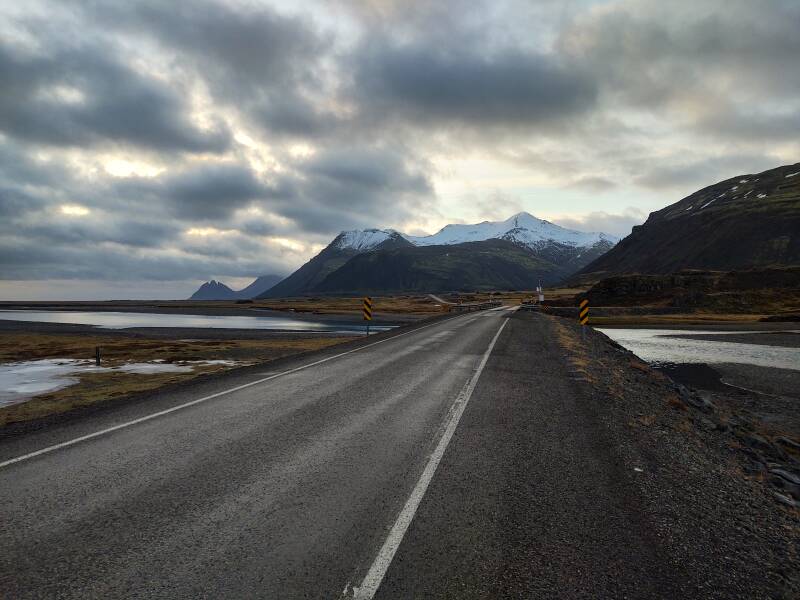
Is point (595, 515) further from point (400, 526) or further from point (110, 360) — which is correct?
point (110, 360)

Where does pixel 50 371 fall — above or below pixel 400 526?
below

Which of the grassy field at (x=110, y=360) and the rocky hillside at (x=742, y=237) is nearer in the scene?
the grassy field at (x=110, y=360)

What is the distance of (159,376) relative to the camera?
18.0m

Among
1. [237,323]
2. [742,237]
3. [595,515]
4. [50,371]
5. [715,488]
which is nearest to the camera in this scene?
[595,515]

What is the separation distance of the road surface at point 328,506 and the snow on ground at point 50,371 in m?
8.59

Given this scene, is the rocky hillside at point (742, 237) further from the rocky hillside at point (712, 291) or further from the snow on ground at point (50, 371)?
the snow on ground at point (50, 371)

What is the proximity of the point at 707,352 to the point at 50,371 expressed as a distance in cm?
3679

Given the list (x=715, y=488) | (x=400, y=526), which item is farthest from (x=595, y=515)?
(x=715, y=488)

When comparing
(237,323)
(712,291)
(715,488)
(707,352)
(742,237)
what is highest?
(742,237)

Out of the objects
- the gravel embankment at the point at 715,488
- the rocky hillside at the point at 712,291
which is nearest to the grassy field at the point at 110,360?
the gravel embankment at the point at 715,488

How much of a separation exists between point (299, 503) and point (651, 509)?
4089mm

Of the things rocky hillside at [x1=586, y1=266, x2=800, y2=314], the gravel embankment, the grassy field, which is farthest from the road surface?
rocky hillside at [x1=586, y1=266, x2=800, y2=314]

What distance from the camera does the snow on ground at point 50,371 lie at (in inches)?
625

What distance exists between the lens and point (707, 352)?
29.6 metres
